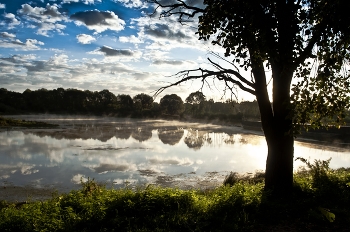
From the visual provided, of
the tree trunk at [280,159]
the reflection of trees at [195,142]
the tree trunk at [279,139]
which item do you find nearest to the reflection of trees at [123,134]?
the reflection of trees at [195,142]

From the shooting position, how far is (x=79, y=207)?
741 centimetres

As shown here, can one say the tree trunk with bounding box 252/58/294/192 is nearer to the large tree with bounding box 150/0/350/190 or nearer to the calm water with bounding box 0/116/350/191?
the large tree with bounding box 150/0/350/190

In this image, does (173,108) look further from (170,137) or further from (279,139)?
(279,139)

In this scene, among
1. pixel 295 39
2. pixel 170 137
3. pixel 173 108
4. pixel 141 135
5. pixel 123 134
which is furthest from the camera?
pixel 173 108

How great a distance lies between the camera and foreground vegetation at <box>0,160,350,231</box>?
6113 mm

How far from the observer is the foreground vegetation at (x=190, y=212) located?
20.1ft

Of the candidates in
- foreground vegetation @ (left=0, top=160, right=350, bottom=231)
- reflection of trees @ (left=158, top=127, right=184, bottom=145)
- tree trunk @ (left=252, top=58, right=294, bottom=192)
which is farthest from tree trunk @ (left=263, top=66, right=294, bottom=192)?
reflection of trees @ (left=158, top=127, right=184, bottom=145)

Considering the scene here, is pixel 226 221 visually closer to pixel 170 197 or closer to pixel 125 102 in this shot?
pixel 170 197

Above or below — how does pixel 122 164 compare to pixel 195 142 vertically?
below

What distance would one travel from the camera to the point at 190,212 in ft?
22.6

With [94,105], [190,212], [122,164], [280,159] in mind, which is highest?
[94,105]

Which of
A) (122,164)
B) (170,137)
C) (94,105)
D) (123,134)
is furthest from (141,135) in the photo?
(94,105)

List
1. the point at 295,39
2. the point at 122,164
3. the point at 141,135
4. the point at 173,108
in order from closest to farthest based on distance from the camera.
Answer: the point at 295,39 < the point at 122,164 < the point at 141,135 < the point at 173,108

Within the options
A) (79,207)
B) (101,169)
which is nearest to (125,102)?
(101,169)
